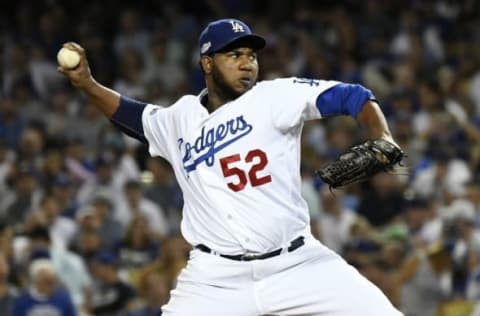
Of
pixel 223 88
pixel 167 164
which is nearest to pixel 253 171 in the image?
pixel 223 88

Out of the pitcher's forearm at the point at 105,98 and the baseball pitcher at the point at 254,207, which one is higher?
the pitcher's forearm at the point at 105,98

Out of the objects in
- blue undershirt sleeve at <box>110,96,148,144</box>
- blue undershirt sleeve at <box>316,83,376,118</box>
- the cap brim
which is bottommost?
blue undershirt sleeve at <box>316,83,376,118</box>

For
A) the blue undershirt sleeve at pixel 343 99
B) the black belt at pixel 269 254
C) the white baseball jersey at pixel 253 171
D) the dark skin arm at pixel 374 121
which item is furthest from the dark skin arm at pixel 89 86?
the dark skin arm at pixel 374 121

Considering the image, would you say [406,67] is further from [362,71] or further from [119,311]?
[119,311]

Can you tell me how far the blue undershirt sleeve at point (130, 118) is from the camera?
644cm

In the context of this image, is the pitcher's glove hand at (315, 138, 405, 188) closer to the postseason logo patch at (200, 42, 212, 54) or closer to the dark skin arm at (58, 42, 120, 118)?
the postseason logo patch at (200, 42, 212, 54)

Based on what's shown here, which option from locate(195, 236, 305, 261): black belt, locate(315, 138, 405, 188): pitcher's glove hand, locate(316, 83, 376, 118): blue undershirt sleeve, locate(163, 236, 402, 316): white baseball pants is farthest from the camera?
locate(195, 236, 305, 261): black belt

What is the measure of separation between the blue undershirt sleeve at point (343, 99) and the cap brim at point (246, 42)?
0.53 metres

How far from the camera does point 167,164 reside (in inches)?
486

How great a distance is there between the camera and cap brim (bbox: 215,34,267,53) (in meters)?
6.02

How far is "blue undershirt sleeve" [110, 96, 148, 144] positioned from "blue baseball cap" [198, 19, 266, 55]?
21.4 inches

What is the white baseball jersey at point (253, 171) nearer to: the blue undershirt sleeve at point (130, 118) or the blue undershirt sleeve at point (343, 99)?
the blue undershirt sleeve at point (343, 99)

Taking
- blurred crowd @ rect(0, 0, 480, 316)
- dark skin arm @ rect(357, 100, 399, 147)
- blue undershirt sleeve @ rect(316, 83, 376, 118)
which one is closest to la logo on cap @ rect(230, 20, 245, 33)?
blue undershirt sleeve @ rect(316, 83, 376, 118)

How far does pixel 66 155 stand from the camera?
12.7 metres
